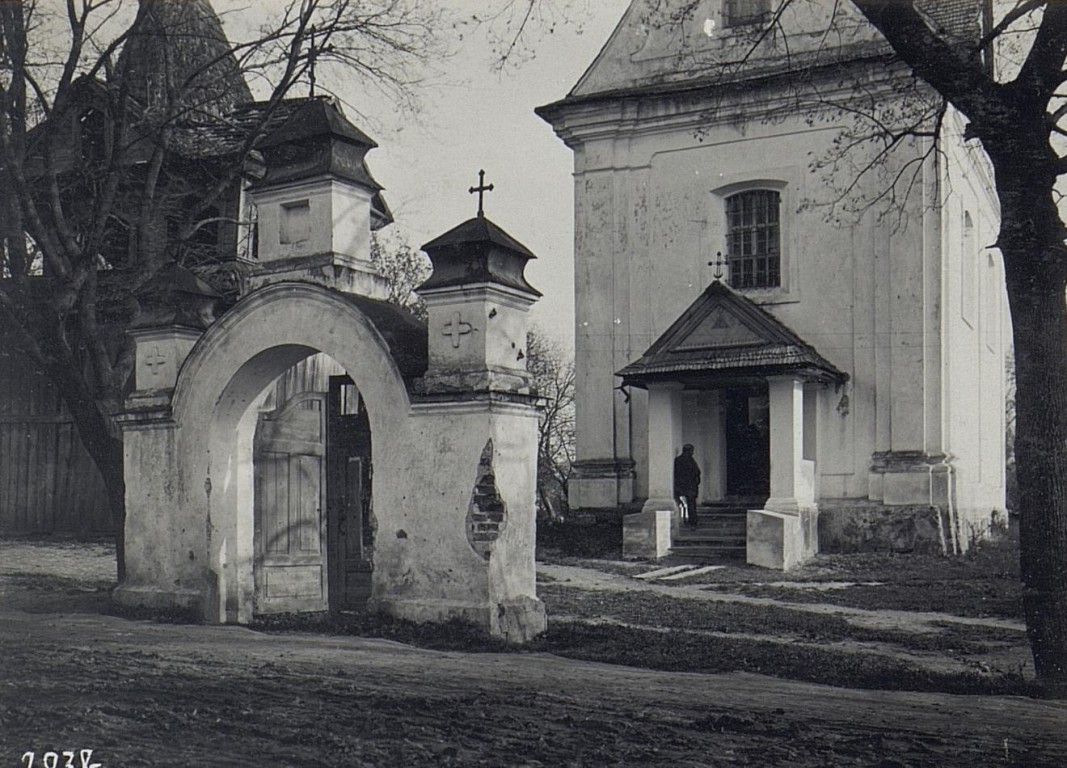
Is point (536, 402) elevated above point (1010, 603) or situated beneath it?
elevated above

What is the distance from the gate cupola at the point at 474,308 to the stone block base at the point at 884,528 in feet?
34.0

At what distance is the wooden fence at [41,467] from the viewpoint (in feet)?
61.3

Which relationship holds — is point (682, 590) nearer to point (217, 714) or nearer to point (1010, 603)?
point (1010, 603)

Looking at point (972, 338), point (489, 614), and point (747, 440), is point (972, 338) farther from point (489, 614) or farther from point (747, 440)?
point (489, 614)

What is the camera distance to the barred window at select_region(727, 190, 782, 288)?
62.4 ft

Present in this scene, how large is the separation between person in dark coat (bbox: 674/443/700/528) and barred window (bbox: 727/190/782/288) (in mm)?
3183

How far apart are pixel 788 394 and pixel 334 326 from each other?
967cm

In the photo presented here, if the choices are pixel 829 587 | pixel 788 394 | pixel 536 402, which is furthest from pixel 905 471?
pixel 536 402

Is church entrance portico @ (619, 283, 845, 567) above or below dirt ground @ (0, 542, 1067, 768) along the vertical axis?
above

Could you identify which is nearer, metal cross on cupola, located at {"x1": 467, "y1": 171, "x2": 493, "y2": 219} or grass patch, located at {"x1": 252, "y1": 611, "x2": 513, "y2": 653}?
grass patch, located at {"x1": 252, "y1": 611, "x2": 513, "y2": 653}

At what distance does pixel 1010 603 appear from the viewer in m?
11.9

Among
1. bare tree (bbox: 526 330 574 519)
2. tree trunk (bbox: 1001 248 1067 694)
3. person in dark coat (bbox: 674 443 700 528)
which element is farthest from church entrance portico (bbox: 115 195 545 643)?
bare tree (bbox: 526 330 574 519)

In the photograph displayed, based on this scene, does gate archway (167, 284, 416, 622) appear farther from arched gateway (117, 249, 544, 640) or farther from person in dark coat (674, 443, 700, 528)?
person in dark coat (674, 443, 700, 528)

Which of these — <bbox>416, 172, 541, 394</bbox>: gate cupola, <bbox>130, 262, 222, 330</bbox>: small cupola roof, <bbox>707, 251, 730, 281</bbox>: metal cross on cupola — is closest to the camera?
<bbox>416, 172, 541, 394</bbox>: gate cupola
